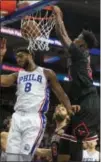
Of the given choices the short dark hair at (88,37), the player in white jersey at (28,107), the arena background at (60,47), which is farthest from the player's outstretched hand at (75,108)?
the arena background at (60,47)

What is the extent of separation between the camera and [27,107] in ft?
14.7

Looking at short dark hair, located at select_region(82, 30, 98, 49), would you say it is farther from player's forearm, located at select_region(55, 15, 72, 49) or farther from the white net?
the white net

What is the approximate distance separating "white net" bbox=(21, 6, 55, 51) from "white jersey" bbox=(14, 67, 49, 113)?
2.58 ft

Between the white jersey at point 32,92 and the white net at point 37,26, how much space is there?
0.79 meters

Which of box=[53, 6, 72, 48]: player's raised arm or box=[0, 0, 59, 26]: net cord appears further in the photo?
box=[0, 0, 59, 26]: net cord

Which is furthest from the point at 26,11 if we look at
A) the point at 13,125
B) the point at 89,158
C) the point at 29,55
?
the point at 89,158

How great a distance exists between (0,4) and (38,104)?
2.36 metres

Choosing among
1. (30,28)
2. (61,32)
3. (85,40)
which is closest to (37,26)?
(30,28)

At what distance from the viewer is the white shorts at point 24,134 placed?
14.3ft

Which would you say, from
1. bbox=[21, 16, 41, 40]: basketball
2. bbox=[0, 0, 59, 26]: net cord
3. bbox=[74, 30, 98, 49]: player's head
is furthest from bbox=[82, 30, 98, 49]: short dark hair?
bbox=[21, 16, 41, 40]: basketball

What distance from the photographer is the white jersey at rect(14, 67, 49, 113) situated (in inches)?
177

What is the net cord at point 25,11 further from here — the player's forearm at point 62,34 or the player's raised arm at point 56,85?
the player's raised arm at point 56,85

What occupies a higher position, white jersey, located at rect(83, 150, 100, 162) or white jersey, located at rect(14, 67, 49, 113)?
white jersey, located at rect(14, 67, 49, 113)

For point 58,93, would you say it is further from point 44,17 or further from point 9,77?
point 44,17
